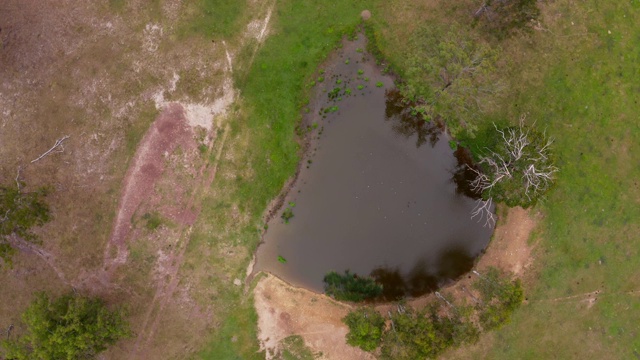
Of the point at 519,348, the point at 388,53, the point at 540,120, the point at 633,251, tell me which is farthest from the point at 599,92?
the point at 519,348

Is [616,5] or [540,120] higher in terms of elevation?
[616,5]

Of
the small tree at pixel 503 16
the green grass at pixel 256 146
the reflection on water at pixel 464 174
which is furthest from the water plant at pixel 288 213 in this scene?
the small tree at pixel 503 16

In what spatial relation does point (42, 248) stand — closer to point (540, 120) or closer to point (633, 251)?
point (540, 120)

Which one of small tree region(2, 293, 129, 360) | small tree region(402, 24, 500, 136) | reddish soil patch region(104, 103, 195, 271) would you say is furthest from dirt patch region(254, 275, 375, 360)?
small tree region(402, 24, 500, 136)

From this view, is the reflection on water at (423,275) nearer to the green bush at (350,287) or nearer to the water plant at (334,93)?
the green bush at (350,287)

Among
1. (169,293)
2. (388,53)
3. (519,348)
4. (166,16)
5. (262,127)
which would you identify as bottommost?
(519,348)

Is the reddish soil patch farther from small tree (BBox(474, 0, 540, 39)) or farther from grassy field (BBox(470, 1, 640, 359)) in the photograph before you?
grassy field (BBox(470, 1, 640, 359))

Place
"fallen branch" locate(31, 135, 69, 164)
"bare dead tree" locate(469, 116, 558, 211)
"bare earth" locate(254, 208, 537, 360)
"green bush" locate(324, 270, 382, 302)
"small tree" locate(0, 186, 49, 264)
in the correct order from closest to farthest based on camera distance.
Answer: "bare dead tree" locate(469, 116, 558, 211)
"small tree" locate(0, 186, 49, 264)
"green bush" locate(324, 270, 382, 302)
"fallen branch" locate(31, 135, 69, 164)
"bare earth" locate(254, 208, 537, 360)
